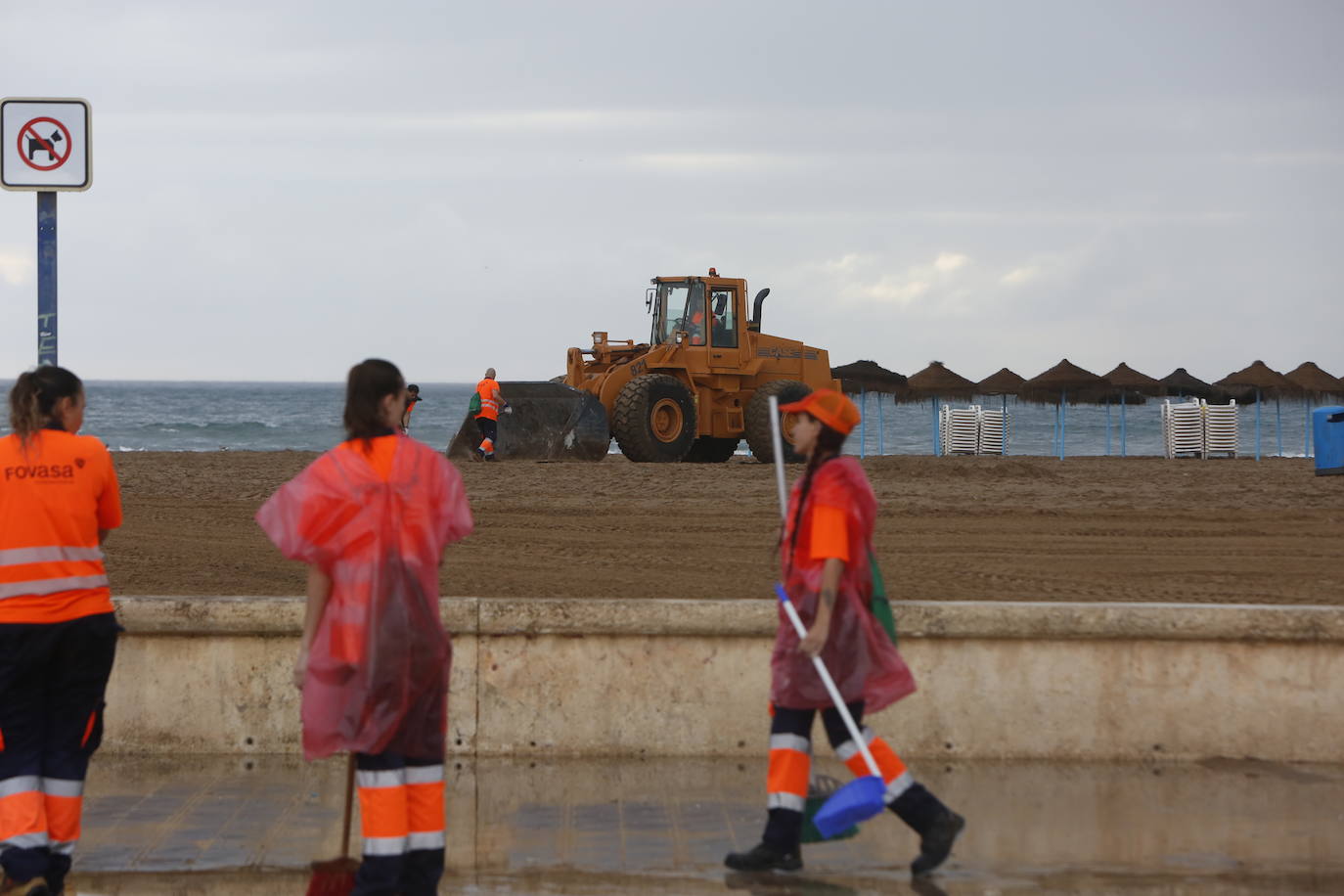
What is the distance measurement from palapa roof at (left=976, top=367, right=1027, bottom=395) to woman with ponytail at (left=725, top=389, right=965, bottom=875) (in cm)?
3333

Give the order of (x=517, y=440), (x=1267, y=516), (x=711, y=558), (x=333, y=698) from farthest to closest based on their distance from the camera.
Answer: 1. (x=517, y=440)
2. (x=1267, y=516)
3. (x=711, y=558)
4. (x=333, y=698)

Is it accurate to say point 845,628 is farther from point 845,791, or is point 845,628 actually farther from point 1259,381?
point 1259,381

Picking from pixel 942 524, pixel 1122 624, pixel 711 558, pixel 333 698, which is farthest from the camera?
pixel 942 524

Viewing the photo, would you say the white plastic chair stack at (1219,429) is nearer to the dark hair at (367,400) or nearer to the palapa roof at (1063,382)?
the palapa roof at (1063,382)

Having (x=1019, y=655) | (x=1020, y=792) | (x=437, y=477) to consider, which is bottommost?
(x=1020, y=792)

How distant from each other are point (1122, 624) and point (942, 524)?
9362 mm

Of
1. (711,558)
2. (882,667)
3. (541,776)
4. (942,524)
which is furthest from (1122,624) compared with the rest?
(942,524)

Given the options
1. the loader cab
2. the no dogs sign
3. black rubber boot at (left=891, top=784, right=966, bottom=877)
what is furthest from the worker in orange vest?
the loader cab

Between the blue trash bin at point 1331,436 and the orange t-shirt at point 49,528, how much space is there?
22167 millimetres

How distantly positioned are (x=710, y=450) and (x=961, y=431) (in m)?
11.4

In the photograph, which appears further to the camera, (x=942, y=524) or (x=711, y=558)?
(x=942, y=524)

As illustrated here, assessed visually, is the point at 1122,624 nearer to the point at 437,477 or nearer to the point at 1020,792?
the point at 1020,792

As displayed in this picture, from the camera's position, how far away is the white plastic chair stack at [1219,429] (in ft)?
115

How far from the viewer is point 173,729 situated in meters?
6.95
